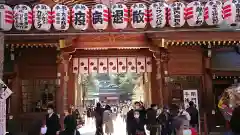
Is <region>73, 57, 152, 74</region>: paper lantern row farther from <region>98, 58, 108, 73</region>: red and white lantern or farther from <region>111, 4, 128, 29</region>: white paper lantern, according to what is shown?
<region>111, 4, 128, 29</region>: white paper lantern

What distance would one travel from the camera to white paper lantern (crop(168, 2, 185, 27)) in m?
12.5

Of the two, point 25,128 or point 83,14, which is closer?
point 83,14

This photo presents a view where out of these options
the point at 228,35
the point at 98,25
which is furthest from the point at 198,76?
the point at 98,25

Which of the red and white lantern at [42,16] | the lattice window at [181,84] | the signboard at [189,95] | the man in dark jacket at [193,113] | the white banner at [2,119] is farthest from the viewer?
the lattice window at [181,84]

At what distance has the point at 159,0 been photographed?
13133mm

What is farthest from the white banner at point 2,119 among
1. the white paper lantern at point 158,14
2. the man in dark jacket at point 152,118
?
the white paper lantern at point 158,14

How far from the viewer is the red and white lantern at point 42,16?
12281mm

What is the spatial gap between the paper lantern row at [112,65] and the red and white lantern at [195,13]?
12.5ft

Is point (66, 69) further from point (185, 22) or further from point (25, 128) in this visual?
point (185, 22)

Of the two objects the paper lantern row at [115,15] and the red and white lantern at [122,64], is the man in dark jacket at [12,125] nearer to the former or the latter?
the paper lantern row at [115,15]

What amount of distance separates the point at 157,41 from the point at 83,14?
327 cm

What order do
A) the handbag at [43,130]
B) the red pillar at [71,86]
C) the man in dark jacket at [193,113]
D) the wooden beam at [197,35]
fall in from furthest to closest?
the red pillar at [71,86], the wooden beam at [197,35], the man in dark jacket at [193,113], the handbag at [43,130]

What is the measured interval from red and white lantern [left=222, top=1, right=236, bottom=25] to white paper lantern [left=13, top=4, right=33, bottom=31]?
7.24m

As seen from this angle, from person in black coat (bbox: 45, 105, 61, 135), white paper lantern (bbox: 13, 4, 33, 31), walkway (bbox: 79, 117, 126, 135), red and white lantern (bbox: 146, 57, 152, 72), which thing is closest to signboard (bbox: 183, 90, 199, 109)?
red and white lantern (bbox: 146, 57, 152, 72)
